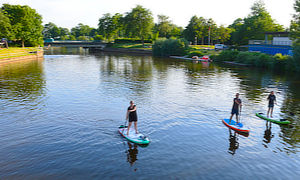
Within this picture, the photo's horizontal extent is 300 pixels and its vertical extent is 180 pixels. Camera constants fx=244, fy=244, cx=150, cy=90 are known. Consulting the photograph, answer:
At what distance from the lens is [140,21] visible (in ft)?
416

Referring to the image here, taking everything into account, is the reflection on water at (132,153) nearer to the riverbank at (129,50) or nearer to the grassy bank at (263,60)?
the grassy bank at (263,60)

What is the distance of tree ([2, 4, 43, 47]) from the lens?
8950 cm

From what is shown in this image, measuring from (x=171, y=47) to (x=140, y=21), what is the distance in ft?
141

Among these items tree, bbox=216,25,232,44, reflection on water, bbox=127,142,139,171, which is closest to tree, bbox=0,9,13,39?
reflection on water, bbox=127,142,139,171

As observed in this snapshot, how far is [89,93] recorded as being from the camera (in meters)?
29.7

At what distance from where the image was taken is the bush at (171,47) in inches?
3509

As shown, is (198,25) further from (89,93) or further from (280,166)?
(280,166)

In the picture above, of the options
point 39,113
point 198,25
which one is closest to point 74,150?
point 39,113

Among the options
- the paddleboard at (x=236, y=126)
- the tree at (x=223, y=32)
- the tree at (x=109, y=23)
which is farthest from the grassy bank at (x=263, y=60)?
the tree at (x=109, y=23)

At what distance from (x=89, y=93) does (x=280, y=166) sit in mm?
22273

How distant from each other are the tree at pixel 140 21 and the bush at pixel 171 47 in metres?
33.6

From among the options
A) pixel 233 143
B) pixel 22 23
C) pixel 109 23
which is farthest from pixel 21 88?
pixel 109 23

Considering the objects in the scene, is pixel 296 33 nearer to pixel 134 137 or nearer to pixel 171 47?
pixel 171 47

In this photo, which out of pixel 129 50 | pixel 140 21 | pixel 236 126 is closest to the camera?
pixel 236 126
